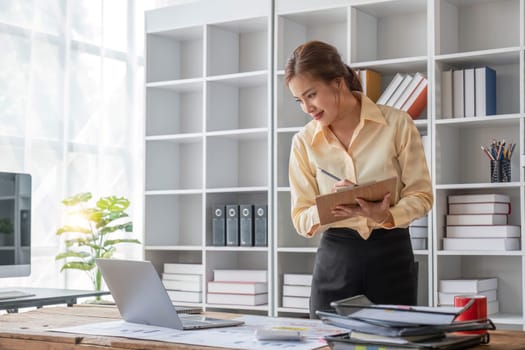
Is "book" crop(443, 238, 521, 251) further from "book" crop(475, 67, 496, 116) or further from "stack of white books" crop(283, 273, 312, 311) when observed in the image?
"stack of white books" crop(283, 273, 312, 311)

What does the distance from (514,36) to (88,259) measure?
2.71m

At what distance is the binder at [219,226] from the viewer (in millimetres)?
4625

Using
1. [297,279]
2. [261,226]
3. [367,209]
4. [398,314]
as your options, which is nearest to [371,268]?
[367,209]

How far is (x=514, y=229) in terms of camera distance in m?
3.85

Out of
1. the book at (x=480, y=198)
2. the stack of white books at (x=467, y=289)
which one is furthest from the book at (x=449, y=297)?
the book at (x=480, y=198)

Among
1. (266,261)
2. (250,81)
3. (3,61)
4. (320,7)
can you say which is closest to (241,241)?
(266,261)

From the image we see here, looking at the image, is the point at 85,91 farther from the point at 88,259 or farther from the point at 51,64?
the point at 88,259

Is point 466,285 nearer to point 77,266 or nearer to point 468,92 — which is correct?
point 468,92

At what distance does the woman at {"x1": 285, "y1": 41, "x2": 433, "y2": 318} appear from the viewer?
8.19 ft

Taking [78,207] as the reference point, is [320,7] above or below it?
above

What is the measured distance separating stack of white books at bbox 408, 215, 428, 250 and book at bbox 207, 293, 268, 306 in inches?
37.0

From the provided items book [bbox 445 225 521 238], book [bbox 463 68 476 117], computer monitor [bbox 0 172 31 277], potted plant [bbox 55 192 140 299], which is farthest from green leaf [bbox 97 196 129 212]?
book [bbox 463 68 476 117]

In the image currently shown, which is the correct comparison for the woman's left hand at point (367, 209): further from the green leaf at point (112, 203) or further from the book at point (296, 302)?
the green leaf at point (112, 203)

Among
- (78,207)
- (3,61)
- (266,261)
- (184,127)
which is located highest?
(3,61)
